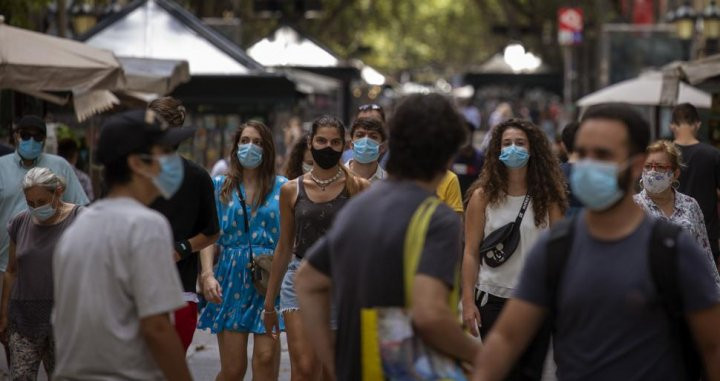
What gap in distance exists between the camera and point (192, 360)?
39.5 ft

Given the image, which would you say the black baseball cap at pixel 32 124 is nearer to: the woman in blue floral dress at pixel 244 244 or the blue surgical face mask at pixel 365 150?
the woman in blue floral dress at pixel 244 244

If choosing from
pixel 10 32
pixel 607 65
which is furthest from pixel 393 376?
pixel 607 65

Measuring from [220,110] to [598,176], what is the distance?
605 inches

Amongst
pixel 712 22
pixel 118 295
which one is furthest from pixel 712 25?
pixel 118 295

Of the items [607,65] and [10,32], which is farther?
[607,65]

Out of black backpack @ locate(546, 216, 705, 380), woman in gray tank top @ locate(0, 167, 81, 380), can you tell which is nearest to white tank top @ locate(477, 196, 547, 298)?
woman in gray tank top @ locate(0, 167, 81, 380)

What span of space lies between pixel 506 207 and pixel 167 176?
3.36 metres

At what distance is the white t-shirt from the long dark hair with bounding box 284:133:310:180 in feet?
17.5

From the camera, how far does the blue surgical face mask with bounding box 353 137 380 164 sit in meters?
9.00

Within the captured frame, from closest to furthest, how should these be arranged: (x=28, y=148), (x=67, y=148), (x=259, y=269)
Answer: (x=259, y=269)
(x=28, y=148)
(x=67, y=148)

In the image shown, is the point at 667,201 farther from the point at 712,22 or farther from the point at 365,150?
the point at 712,22

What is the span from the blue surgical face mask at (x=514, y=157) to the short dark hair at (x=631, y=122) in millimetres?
3208

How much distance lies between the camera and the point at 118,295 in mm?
4777

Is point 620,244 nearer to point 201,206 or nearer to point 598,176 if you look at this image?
point 598,176
